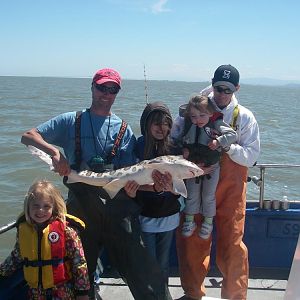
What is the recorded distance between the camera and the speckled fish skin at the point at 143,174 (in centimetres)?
378

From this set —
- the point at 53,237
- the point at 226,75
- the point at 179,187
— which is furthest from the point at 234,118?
the point at 53,237

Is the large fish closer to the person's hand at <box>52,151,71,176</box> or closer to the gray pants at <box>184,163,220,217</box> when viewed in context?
the person's hand at <box>52,151,71,176</box>

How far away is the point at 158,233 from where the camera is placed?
418cm

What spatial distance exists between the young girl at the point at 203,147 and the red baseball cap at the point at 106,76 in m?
0.72

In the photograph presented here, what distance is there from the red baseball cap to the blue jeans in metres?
1.43

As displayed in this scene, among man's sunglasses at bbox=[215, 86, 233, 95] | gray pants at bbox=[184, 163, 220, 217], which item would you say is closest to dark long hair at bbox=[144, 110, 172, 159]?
gray pants at bbox=[184, 163, 220, 217]

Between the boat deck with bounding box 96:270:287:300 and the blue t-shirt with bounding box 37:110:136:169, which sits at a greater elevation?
the blue t-shirt with bounding box 37:110:136:169

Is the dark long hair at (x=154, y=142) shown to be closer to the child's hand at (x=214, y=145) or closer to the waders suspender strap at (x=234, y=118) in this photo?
the child's hand at (x=214, y=145)

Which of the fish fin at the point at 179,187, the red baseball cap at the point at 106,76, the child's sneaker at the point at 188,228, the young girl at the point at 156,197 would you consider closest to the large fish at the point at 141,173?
the fish fin at the point at 179,187

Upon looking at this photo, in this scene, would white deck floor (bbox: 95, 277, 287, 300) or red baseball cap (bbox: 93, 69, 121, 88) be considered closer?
red baseball cap (bbox: 93, 69, 121, 88)

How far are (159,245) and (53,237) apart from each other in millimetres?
1142

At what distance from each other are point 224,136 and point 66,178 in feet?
4.79

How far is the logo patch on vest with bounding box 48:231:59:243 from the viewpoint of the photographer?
350 cm

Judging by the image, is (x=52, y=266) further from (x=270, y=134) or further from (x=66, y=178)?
(x=270, y=134)
